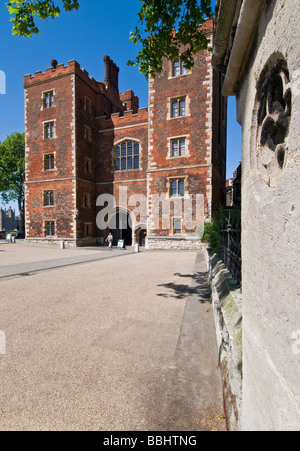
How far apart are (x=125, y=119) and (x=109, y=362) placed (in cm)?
2208

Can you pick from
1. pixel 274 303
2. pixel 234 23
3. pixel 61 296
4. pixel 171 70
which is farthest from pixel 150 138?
pixel 274 303

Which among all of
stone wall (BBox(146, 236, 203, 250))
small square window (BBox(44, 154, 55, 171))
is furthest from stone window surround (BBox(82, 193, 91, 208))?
stone wall (BBox(146, 236, 203, 250))

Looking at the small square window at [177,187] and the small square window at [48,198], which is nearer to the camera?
the small square window at [177,187]

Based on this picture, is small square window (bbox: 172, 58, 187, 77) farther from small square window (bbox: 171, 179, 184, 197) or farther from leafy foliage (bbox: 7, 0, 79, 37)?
leafy foliage (bbox: 7, 0, 79, 37)

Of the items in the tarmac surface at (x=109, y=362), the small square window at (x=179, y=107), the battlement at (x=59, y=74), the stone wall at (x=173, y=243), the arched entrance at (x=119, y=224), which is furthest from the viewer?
the arched entrance at (x=119, y=224)

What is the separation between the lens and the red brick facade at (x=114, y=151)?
1720cm

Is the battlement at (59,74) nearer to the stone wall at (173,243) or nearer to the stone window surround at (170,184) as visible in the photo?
the stone window surround at (170,184)

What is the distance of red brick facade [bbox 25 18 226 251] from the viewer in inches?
677

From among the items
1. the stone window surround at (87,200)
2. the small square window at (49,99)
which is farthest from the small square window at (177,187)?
the small square window at (49,99)

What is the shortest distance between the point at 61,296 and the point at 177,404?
4.20 m

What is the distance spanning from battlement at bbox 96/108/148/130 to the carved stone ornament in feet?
69.4

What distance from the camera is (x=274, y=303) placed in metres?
1.14

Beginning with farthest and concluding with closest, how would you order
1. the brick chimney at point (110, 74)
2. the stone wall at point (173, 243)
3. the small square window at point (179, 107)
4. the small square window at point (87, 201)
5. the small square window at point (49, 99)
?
the brick chimney at point (110, 74)
the small square window at point (87, 201)
the small square window at point (49, 99)
the small square window at point (179, 107)
the stone wall at point (173, 243)

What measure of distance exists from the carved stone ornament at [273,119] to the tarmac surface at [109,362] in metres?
2.24
